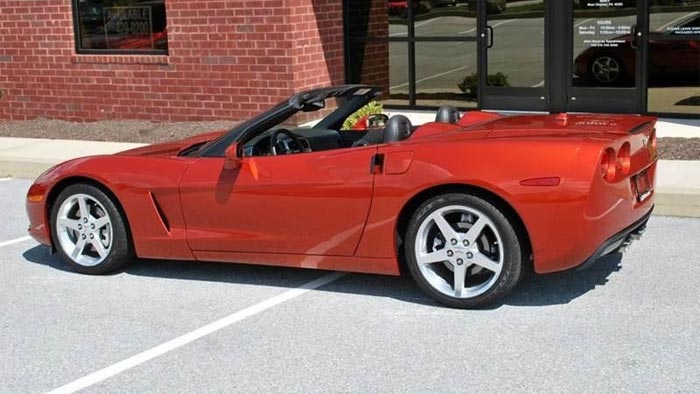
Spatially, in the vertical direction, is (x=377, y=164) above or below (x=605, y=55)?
below

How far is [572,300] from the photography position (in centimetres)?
587

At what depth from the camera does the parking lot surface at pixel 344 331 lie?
4.76 meters

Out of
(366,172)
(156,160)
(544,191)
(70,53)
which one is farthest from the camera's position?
(70,53)

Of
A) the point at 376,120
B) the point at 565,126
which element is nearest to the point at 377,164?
the point at 565,126

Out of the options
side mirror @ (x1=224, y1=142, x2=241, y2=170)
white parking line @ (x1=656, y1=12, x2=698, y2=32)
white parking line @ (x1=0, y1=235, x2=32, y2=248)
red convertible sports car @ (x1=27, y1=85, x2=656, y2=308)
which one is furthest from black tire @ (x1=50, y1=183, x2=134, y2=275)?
white parking line @ (x1=656, y1=12, x2=698, y2=32)

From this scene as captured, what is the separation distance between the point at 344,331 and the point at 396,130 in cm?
133

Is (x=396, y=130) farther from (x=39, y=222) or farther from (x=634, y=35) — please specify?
(x=634, y=35)

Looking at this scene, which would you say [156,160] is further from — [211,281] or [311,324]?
[311,324]

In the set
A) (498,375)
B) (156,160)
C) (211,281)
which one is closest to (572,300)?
(498,375)

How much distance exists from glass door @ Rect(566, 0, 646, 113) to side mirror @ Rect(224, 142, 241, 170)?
295 inches

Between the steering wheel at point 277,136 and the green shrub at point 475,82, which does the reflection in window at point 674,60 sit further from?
the steering wheel at point 277,136

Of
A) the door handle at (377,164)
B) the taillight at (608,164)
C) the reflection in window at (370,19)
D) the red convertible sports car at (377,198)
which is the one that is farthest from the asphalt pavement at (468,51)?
the door handle at (377,164)

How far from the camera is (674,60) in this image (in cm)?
1209

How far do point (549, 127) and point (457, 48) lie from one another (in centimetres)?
765
